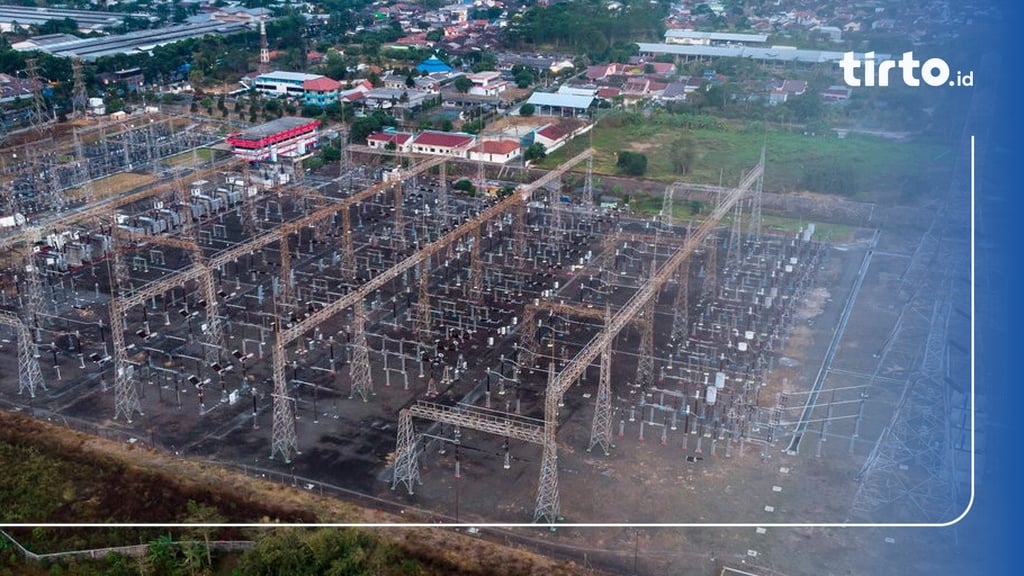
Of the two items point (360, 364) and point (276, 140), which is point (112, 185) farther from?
point (360, 364)

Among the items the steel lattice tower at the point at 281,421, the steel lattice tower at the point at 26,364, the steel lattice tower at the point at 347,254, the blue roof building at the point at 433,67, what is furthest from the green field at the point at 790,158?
the steel lattice tower at the point at 26,364

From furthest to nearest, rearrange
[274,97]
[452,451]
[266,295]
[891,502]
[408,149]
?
1. [274,97]
2. [408,149]
3. [266,295]
4. [452,451]
5. [891,502]

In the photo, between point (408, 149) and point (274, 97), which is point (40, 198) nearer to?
point (408, 149)

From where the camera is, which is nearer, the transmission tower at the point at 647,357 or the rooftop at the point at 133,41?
the transmission tower at the point at 647,357

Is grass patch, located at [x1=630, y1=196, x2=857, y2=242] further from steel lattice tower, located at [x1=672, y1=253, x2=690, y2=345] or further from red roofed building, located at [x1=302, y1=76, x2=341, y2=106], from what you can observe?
red roofed building, located at [x1=302, y1=76, x2=341, y2=106]

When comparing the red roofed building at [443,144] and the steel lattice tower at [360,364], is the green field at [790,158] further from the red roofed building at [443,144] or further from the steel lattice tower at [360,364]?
the steel lattice tower at [360,364]

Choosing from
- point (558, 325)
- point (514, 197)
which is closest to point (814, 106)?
point (514, 197)

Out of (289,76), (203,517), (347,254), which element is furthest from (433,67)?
(203,517)
